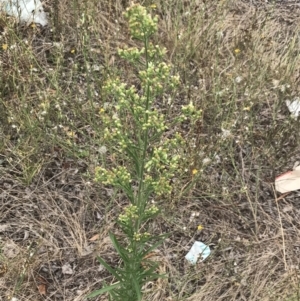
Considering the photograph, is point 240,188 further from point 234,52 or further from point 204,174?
point 234,52

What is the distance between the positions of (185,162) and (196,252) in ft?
1.68

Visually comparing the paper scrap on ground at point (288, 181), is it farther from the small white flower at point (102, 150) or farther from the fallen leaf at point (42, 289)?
the fallen leaf at point (42, 289)

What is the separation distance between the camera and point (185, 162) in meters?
2.86

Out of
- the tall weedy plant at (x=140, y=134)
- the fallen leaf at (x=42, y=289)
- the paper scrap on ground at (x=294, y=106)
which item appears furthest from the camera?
the paper scrap on ground at (x=294, y=106)

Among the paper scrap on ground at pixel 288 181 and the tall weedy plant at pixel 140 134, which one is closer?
the tall weedy plant at pixel 140 134

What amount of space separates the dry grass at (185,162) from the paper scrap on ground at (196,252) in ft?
0.12

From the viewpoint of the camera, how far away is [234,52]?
3.54 m

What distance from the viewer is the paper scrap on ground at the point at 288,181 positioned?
2.92m

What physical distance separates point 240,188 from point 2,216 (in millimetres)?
1355

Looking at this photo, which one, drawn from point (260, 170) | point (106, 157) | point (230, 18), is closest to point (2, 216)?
point (106, 157)

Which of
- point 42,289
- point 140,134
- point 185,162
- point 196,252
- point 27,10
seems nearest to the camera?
point 140,134

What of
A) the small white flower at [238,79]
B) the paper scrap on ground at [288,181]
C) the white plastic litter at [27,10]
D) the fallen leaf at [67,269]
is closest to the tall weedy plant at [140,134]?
the fallen leaf at [67,269]

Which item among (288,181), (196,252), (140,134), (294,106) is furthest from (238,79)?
(140,134)

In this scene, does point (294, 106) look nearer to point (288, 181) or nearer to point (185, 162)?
point (288, 181)
